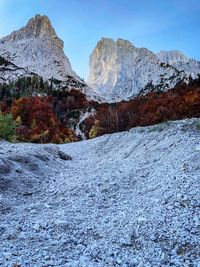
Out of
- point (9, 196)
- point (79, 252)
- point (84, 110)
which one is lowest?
point (79, 252)

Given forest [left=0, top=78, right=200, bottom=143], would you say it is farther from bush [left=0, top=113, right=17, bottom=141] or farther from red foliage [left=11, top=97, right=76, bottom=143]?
bush [left=0, top=113, right=17, bottom=141]

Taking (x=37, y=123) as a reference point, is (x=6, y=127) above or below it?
below

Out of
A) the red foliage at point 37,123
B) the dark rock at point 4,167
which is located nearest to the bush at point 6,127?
the red foliage at point 37,123

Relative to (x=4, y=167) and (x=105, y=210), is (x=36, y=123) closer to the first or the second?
(x=4, y=167)

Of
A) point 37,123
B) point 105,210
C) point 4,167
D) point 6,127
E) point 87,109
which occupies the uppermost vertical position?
point 87,109

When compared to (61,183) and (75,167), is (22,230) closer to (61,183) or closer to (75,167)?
(61,183)

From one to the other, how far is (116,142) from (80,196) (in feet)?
63.0

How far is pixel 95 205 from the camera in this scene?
15.6 m

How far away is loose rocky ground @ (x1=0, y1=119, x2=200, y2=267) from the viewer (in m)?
10.3

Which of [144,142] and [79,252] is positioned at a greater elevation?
[144,142]

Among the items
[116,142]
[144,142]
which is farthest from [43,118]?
[144,142]

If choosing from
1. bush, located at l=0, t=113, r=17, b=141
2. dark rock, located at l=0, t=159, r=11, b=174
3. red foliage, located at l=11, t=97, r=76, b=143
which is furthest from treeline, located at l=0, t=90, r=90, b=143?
dark rock, located at l=0, t=159, r=11, b=174

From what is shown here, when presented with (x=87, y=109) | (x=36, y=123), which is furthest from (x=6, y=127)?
(x=87, y=109)

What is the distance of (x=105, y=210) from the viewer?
48.4ft
